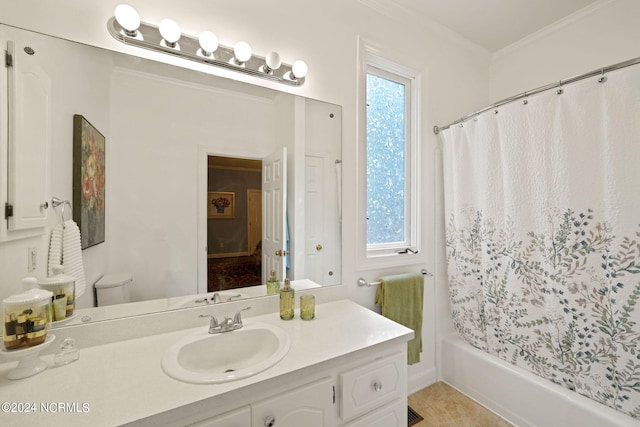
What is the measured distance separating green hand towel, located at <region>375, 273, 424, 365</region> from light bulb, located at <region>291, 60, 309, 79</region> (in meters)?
1.30

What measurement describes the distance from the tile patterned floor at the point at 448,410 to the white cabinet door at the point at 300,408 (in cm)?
106

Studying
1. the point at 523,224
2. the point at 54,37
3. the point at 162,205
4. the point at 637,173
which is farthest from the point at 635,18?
the point at 54,37

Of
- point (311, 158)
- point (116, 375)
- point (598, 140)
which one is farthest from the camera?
point (311, 158)

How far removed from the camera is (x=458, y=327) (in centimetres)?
193

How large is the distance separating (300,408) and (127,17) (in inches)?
62.3

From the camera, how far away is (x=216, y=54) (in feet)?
3.90

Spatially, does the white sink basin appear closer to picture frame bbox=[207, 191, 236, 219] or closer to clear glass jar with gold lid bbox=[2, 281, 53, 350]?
clear glass jar with gold lid bbox=[2, 281, 53, 350]

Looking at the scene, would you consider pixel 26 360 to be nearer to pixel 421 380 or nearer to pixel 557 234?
pixel 421 380

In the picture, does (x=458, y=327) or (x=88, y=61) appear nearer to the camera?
(x=88, y=61)

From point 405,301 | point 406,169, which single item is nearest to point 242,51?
point 406,169

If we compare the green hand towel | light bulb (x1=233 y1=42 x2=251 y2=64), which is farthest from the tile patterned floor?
light bulb (x1=233 y1=42 x2=251 y2=64)

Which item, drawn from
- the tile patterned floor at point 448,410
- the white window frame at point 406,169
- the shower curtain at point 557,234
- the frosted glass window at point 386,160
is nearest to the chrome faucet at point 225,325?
the white window frame at point 406,169

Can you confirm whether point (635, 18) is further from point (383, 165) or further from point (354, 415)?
point (354, 415)

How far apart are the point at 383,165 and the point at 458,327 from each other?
1.36 m
